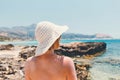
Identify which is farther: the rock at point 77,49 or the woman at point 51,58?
the rock at point 77,49

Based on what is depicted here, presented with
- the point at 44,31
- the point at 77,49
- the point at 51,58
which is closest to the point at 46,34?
the point at 44,31

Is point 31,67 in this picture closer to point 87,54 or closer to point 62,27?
point 62,27

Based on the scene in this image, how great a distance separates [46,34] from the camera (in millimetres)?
2871

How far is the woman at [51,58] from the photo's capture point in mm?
2844

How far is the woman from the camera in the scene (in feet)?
9.33

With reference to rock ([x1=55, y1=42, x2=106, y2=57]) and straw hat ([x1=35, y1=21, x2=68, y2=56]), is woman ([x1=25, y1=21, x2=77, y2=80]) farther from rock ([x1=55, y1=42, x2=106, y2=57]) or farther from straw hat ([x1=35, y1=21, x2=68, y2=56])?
rock ([x1=55, y1=42, x2=106, y2=57])

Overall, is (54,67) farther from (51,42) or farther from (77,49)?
(77,49)

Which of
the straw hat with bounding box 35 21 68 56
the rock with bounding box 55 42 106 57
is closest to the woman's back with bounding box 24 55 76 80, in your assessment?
the straw hat with bounding box 35 21 68 56

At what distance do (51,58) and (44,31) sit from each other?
0.22 m

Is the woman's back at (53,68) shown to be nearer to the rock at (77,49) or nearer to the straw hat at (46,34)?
the straw hat at (46,34)

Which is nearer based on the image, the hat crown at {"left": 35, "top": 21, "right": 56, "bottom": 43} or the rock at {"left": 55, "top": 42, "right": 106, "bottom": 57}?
the hat crown at {"left": 35, "top": 21, "right": 56, "bottom": 43}

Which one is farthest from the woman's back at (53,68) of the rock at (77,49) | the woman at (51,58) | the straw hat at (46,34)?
the rock at (77,49)

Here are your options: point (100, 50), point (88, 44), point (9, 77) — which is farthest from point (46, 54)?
point (100, 50)

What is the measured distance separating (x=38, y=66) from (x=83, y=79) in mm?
17167
